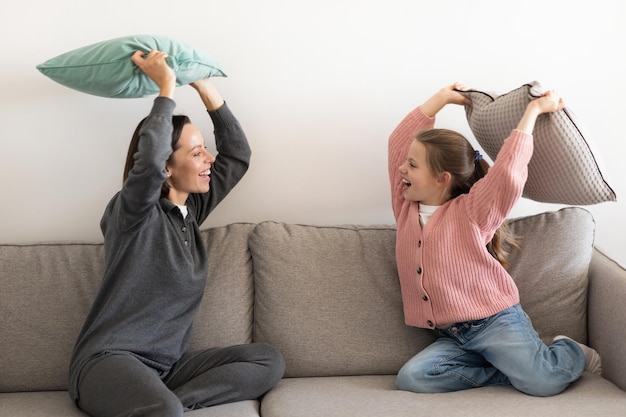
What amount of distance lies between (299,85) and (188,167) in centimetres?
52

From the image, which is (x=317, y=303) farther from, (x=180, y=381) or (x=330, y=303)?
(x=180, y=381)

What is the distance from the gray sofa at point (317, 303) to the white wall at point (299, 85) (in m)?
0.21

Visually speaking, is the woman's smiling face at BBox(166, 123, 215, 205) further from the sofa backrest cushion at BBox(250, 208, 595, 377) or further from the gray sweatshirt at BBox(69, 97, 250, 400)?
the sofa backrest cushion at BBox(250, 208, 595, 377)

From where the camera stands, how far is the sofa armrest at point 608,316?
86.7 inches

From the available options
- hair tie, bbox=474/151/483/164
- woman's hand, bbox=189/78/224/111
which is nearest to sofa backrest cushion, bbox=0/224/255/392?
woman's hand, bbox=189/78/224/111

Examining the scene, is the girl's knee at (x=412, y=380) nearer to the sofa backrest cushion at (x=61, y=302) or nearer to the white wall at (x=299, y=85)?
the sofa backrest cushion at (x=61, y=302)

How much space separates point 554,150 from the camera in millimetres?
2172

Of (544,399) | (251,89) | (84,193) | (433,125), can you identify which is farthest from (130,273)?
(544,399)

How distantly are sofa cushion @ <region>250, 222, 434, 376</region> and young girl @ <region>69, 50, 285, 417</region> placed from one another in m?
0.12

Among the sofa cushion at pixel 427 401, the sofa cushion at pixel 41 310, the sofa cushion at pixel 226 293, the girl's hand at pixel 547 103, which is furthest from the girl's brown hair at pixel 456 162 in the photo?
the sofa cushion at pixel 41 310

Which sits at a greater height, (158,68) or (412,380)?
(158,68)

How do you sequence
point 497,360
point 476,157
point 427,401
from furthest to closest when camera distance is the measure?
1. point 476,157
2. point 497,360
3. point 427,401

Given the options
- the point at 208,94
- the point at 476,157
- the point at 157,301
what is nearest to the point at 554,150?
the point at 476,157

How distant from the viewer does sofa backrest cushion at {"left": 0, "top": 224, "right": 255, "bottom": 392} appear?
2.23 metres
